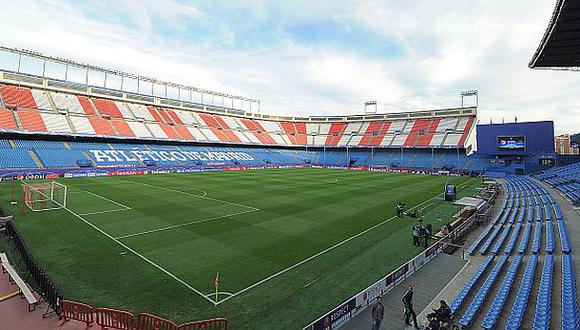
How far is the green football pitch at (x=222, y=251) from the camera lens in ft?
32.6

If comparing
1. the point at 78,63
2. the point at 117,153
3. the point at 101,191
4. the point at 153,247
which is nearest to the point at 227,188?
the point at 101,191

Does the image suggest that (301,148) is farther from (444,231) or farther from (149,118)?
(444,231)

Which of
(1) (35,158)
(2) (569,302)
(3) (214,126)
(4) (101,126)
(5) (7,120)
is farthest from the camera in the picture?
(3) (214,126)

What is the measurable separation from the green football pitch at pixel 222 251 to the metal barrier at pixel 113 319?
1.12 m

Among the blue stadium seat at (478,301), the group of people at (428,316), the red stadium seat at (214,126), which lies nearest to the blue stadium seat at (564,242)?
the blue stadium seat at (478,301)

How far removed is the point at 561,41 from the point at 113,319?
3067 cm

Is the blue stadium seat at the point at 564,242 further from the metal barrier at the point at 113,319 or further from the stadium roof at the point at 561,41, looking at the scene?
the metal barrier at the point at 113,319

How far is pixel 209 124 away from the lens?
80.1 meters

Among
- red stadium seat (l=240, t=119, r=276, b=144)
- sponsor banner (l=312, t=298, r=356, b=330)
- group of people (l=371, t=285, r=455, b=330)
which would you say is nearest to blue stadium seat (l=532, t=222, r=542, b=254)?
group of people (l=371, t=285, r=455, b=330)

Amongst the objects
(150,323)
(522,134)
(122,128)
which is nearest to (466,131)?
(522,134)

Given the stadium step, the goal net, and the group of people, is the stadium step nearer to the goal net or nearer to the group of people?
the goal net

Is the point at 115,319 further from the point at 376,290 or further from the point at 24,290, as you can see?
the point at 376,290

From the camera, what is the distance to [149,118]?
227 ft

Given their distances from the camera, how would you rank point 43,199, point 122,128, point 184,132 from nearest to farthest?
point 43,199, point 122,128, point 184,132
